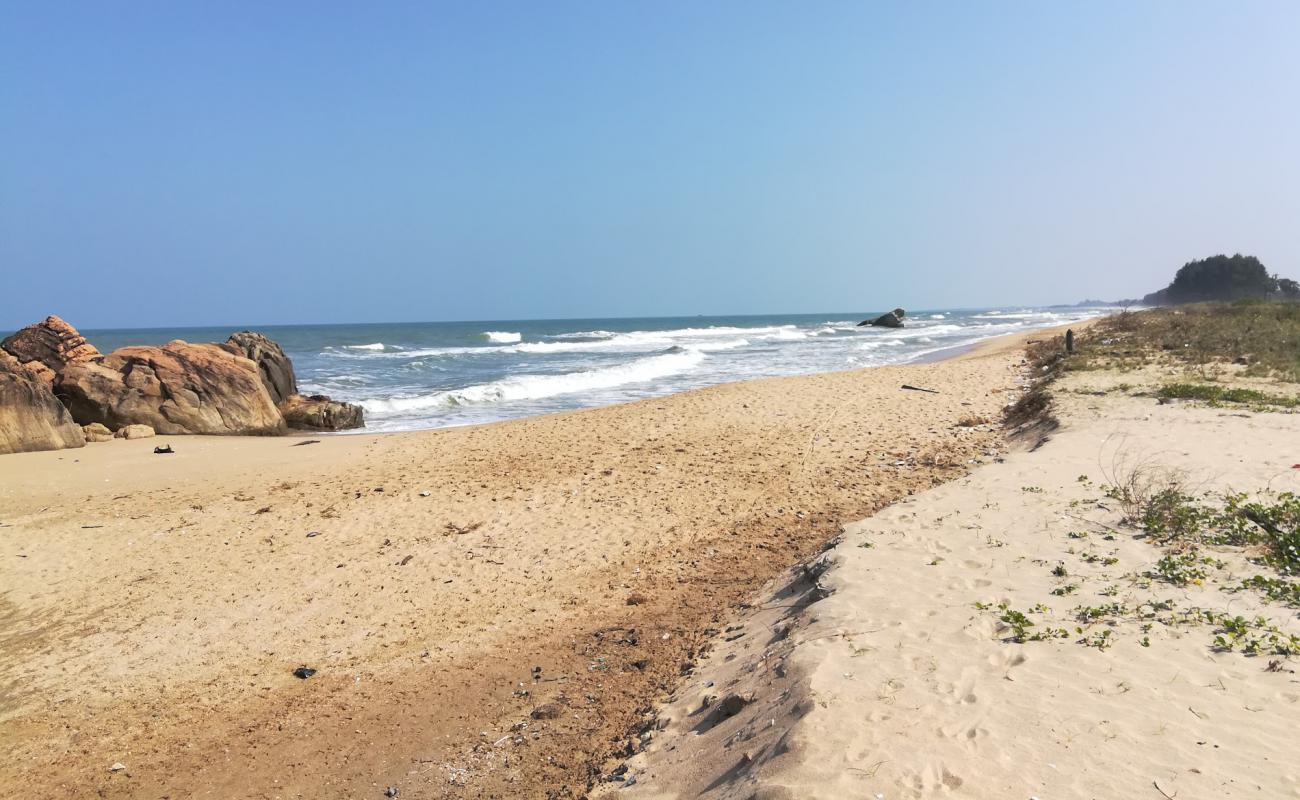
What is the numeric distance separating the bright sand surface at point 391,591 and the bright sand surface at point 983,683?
0.31m

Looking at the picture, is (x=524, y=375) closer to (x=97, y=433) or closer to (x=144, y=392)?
(x=144, y=392)

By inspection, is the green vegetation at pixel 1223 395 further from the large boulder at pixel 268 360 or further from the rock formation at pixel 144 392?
the large boulder at pixel 268 360

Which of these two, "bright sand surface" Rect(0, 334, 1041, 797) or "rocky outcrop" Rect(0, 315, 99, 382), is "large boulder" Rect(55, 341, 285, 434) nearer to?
"rocky outcrop" Rect(0, 315, 99, 382)

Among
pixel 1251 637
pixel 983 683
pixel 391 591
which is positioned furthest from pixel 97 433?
pixel 1251 637

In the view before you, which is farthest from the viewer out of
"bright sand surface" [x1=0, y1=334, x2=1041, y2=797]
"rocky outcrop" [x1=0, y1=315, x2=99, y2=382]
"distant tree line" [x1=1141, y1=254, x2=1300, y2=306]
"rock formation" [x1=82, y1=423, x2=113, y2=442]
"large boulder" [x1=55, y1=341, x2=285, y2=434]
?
"distant tree line" [x1=1141, y1=254, x2=1300, y2=306]

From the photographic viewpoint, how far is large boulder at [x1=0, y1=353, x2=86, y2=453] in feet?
39.9

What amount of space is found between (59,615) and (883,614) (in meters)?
6.54

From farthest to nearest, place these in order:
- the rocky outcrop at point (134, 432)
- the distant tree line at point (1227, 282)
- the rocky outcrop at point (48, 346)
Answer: the distant tree line at point (1227, 282), the rocky outcrop at point (48, 346), the rocky outcrop at point (134, 432)

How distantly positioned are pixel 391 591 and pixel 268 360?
43.8 feet

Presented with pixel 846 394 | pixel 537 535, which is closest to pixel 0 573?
pixel 537 535

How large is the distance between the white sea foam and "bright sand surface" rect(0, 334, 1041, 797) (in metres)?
7.57

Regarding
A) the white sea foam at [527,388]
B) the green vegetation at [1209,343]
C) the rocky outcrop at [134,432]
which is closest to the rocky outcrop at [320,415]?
the white sea foam at [527,388]

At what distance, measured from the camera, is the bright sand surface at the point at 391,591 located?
429 cm

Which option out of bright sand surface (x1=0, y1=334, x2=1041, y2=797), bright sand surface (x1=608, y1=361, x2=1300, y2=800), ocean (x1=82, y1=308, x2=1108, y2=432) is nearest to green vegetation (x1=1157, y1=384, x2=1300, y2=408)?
bright sand surface (x1=0, y1=334, x2=1041, y2=797)
